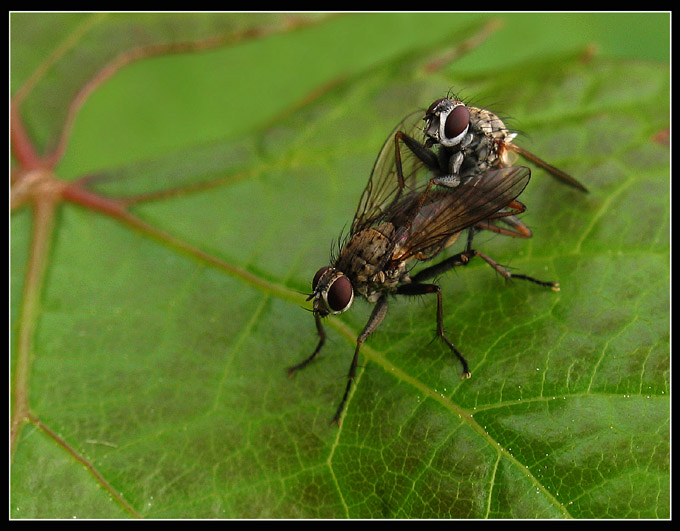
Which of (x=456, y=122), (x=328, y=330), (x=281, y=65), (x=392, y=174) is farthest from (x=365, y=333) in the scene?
(x=281, y=65)

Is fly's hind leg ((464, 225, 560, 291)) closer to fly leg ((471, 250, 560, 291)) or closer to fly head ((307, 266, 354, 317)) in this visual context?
fly leg ((471, 250, 560, 291))

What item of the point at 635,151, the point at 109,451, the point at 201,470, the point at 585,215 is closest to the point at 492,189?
the point at 585,215

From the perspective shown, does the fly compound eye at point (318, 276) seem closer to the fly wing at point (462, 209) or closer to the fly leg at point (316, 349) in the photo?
the fly leg at point (316, 349)

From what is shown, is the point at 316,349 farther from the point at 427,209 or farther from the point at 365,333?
the point at 427,209

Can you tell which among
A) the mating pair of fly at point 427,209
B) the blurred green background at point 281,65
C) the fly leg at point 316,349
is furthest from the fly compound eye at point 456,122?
the fly leg at point 316,349

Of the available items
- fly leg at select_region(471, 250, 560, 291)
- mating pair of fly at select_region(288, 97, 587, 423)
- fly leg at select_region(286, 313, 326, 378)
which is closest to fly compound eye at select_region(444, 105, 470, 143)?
mating pair of fly at select_region(288, 97, 587, 423)
